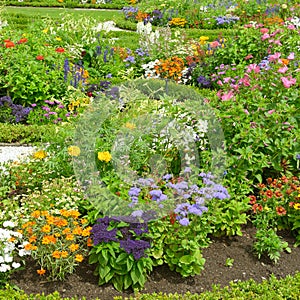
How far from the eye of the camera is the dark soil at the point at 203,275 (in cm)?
425

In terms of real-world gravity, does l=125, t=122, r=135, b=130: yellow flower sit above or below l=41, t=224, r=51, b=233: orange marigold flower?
above

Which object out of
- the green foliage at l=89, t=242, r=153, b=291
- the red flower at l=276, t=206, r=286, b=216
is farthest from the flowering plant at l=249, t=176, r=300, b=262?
the green foliage at l=89, t=242, r=153, b=291

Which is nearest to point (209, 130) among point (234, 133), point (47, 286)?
point (234, 133)

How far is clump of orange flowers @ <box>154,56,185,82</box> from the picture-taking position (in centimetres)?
857

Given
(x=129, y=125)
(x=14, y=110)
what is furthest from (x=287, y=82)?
(x=14, y=110)

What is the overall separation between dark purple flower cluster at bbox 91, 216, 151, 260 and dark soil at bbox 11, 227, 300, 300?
0.35 m

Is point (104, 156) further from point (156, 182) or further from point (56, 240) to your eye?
point (56, 240)

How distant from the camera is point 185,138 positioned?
5098 mm

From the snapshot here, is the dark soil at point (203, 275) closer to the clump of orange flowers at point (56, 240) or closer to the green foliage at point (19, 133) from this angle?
the clump of orange flowers at point (56, 240)

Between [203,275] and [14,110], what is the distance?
13.2ft

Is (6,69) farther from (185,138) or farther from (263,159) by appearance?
(263,159)

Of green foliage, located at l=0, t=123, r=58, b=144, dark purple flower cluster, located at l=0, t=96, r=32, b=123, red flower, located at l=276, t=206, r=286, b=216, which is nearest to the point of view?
red flower, located at l=276, t=206, r=286, b=216

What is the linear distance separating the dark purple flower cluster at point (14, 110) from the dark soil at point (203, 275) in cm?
336

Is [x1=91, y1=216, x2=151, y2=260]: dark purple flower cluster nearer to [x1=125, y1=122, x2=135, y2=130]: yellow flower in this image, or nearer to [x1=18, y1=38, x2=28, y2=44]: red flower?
[x1=125, y1=122, x2=135, y2=130]: yellow flower
